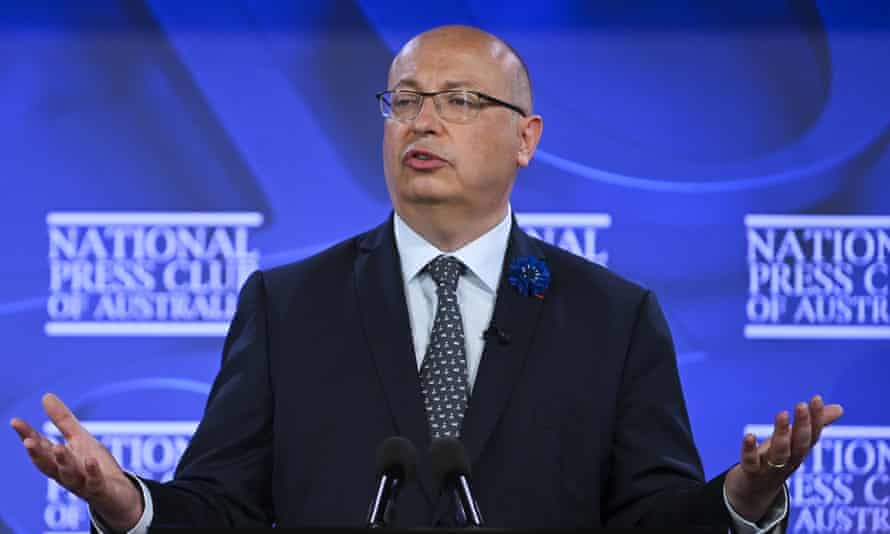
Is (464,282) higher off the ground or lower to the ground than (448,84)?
lower

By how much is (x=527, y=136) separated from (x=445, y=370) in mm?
674

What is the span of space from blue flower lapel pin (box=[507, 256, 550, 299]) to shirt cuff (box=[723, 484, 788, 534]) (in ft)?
2.42

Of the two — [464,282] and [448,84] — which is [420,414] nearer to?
[464,282]

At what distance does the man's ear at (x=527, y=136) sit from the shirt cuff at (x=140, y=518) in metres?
1.26

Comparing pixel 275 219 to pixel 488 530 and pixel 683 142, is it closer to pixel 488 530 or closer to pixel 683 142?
pixel 683 142

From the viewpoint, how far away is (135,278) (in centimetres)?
446

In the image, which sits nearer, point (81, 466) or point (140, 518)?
point (81, 466)

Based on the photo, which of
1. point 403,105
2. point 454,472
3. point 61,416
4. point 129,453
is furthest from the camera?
point 129,453

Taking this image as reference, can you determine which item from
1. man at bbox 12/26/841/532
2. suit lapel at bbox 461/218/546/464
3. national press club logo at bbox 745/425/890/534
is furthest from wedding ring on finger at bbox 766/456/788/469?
national press club logo at bbox 745/425/890/534

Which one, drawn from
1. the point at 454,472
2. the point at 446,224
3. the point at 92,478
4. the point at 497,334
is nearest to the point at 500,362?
the point at 497,334

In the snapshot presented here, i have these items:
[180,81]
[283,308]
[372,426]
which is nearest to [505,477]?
[372,426]

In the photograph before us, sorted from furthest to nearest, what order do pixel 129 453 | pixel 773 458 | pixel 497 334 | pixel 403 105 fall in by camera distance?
pixel 129 453 → pixel 403 105 → pixel 497 334 → pixel 773 458

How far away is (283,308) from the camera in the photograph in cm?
320

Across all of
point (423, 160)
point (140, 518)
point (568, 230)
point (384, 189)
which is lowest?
point (140, 518)
